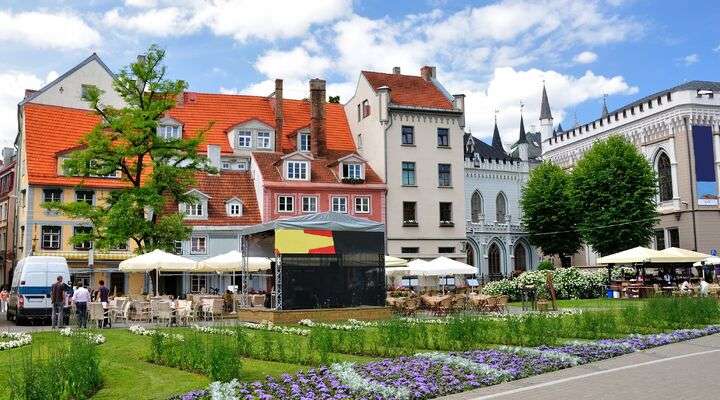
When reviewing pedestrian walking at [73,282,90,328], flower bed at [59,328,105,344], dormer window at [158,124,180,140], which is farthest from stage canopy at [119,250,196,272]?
dormer window at [158,124,180,140]

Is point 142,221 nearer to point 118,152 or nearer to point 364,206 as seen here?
point 118,152

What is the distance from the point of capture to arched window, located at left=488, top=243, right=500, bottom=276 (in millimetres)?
62906

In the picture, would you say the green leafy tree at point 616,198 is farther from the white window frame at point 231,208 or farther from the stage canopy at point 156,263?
the stage canopy at point 156,263

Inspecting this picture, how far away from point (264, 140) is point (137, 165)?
1855cm

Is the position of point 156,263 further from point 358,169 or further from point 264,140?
point 264,140

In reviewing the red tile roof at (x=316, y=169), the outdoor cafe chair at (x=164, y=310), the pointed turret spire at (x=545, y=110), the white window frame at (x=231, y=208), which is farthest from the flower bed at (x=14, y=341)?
the pointed turret spire at (x=545, y=110)

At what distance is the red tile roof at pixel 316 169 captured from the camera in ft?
165

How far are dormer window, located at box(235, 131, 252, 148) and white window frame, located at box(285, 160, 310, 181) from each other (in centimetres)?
507

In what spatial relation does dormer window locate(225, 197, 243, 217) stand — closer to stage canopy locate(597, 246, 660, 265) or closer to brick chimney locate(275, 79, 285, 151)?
brick chimney locate(275, 79, 285, 151)

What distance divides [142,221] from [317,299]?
1278 cm

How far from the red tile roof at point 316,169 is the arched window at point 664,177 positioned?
78.9ft

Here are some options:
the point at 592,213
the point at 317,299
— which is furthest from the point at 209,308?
the point at 592,213

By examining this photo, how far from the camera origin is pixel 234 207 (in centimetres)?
4953

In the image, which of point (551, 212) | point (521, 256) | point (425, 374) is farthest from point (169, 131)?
point (425, 374)
